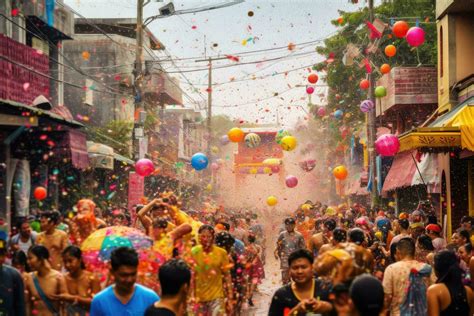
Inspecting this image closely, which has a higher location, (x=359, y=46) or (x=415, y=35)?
(x=359, y=46)

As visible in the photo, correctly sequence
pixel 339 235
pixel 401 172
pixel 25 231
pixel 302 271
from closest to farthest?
pixel 302 271 < pixel 339 235 < pixel 25 231 < pixel 401 172

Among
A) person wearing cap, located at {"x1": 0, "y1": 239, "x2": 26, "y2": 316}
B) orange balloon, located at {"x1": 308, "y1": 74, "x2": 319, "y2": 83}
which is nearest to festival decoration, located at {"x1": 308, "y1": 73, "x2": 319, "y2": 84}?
orange balloon, located at {"x1": 308, "y1": 74, "x2": 319, "y2": 83}

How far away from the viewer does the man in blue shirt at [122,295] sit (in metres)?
6.09

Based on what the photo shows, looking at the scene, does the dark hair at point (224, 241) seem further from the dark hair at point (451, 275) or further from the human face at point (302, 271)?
the human face at point (302, 271)

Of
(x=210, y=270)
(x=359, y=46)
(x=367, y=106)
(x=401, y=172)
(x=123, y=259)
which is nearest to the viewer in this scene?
(x=123, y=259)

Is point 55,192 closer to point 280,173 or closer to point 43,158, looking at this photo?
point 43,158

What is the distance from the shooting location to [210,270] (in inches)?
416

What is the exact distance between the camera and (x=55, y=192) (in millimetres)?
25562

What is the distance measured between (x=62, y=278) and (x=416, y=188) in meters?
23.8

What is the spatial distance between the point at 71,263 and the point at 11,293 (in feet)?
2.60

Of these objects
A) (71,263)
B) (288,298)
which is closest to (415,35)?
(71,263)

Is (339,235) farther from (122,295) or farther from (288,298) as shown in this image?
(122,295)

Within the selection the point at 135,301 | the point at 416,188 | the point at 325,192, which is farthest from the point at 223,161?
the point at 135,301

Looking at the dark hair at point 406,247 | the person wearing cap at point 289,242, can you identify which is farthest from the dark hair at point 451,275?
the person wearing cap at point 289,242
